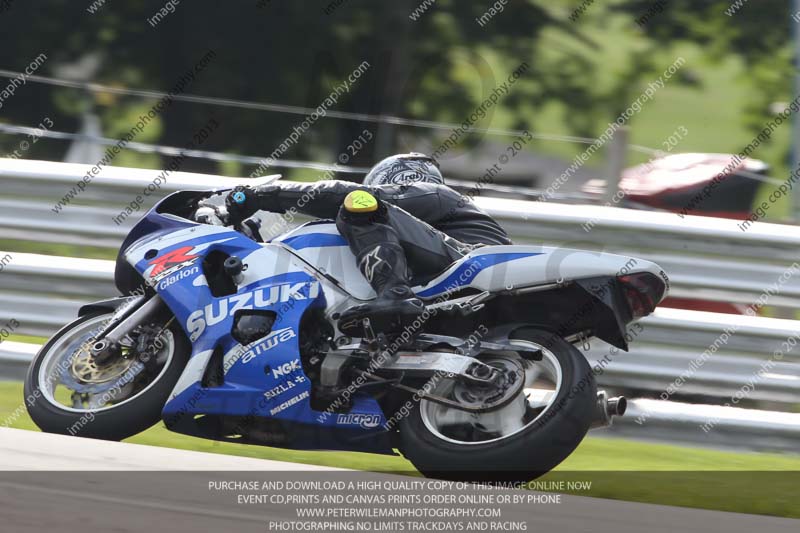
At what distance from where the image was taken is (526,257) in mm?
5520

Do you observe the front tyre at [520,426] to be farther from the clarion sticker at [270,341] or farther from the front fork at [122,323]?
the front fork at [122,323]

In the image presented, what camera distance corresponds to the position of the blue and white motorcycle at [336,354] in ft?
17.4

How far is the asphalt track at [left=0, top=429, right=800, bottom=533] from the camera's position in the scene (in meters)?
4.10

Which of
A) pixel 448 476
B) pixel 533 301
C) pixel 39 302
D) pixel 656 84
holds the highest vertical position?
pixel 533 301

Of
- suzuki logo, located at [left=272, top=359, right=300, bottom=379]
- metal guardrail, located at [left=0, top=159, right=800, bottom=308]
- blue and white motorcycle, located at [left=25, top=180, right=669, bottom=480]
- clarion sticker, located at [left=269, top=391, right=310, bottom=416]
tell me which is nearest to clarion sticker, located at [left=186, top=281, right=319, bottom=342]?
blue and white motorcycle, located at [left=25, top=180, right=669, bottom=480]

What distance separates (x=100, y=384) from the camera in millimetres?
5793

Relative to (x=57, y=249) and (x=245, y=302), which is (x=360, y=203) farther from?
(x=57, y=249)

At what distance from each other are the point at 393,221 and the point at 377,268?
0.28m

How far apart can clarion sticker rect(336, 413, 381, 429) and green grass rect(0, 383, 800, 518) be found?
0.97ft

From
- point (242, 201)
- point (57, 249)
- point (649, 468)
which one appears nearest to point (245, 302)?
point (242, 201)

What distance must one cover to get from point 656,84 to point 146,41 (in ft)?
17.4

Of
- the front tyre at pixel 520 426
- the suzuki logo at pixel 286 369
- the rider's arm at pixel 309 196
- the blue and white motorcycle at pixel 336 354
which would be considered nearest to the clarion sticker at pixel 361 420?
the blue and white motorcycle at pixel 336 354

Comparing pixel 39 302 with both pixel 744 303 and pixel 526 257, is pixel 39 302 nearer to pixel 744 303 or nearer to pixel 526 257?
pixel 526 257

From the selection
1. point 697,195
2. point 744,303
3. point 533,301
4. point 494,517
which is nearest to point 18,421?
point 533,301
